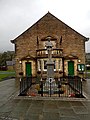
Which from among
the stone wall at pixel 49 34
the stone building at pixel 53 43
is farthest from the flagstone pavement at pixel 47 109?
the stone wall at pixel 49 34

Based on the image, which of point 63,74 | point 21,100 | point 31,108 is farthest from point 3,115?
point 63,74

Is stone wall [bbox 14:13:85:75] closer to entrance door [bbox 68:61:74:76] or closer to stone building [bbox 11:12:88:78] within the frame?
stone building [bbox 11:12:88:78]

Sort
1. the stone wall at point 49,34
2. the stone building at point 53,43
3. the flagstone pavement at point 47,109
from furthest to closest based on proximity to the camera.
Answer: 1. the stone wall at point 49,34
2. the stone building at point 53,43
3. the flagstone pavement at point 47,109

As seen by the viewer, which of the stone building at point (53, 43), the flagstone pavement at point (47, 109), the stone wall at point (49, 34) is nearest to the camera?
the flagstone pavement at point (47, 109)

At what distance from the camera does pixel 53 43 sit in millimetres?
29547

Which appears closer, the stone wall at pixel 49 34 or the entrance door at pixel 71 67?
the entrance door at pixel 71 67

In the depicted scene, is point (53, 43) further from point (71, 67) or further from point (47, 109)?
point (47, 109)

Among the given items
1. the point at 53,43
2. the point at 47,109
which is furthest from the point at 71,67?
the point at 47,109

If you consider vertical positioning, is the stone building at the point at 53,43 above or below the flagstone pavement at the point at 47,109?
above

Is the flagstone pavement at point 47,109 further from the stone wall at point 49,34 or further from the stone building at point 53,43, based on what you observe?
the stone wall at point 49,34

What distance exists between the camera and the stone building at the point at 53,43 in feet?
95.5

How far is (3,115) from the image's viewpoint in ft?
26.9

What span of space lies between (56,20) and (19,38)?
6052 millimetres

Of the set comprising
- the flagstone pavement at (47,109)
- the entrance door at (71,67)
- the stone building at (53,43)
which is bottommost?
the flagstone pavement at (47,109)
